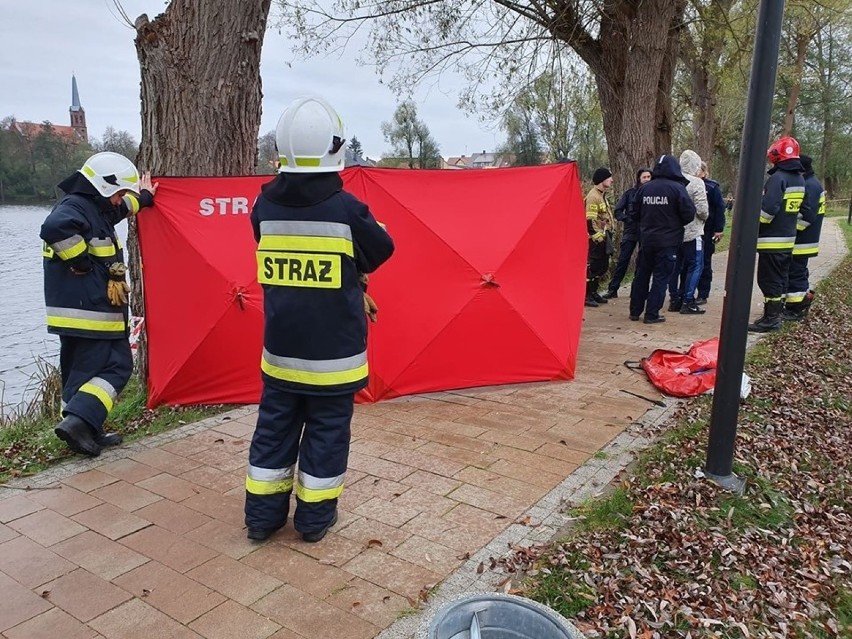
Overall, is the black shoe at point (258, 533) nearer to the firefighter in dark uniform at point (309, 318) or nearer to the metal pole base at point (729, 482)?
the firefighter in dark uniform at point (309, 318)

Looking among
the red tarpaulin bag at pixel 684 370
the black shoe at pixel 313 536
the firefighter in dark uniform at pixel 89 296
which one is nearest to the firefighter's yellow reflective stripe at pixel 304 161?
the black shoe at pixel 313 536

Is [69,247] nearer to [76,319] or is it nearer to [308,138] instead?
[76,319]

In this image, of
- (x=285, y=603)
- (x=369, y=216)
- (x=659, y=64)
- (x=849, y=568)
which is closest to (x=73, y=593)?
(x=285, y=603)

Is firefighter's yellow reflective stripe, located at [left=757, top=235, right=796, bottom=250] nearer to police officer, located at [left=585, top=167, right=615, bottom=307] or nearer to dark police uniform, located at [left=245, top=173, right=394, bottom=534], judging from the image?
police officer, located at [left=585, top=167, right=615, bottom=307]

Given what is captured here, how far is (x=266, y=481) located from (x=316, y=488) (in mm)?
257

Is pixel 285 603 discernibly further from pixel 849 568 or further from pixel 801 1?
pixel 801 1

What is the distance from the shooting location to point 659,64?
35.6 ft

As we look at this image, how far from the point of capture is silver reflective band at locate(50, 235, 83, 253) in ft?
13.5

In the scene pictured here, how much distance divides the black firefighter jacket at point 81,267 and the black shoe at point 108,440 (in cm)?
70

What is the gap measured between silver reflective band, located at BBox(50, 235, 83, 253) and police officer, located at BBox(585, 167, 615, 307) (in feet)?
21.5

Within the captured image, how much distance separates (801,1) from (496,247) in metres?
11.5

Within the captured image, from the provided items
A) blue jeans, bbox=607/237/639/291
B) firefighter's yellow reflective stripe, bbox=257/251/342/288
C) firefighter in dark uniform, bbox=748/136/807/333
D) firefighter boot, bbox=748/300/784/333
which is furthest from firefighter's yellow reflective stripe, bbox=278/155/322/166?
blue jeans, bbox=607/237/639/291

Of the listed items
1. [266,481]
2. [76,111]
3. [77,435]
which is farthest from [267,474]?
[76,111]

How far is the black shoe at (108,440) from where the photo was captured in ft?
14.7
